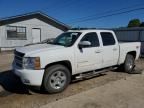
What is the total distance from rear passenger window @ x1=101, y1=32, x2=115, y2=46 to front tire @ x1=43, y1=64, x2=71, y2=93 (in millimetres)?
2079

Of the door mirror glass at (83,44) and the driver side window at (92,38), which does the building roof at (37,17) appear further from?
the door mirror glass at (83,44)

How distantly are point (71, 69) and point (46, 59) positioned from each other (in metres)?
1.06

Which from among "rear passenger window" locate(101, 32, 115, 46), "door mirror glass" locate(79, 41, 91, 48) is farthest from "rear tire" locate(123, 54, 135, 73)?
"door mirror glass" locate(79, 41, 91, 48)

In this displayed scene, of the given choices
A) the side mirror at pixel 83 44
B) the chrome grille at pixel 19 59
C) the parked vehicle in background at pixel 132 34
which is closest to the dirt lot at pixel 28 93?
the chrome grille at pixel 19 59

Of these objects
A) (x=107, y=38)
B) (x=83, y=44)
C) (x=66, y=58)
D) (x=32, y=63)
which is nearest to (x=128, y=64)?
(x=107, y=38)

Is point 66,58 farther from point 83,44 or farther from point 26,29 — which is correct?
point 26,29

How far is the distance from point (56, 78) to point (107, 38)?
9.12 ft

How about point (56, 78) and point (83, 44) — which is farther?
point (83, 44)

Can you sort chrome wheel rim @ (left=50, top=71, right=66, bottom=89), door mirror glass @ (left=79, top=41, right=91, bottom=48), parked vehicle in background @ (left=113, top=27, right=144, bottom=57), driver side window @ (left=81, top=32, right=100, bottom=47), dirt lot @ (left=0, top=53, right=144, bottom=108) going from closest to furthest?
dirt lot @ (left=0, top=53, right=144, bottom=108) → chrome wheel rim @ (left=50, top=71, right=66, bottom=89) → door mirror glass @ (left=79, top=41, right=91, bottom=48) → driver side window @ (left=81, top=32, right=100, bottom=47) → parked vehicle in background @ (left=113, top=27, right=144, bottom=57)

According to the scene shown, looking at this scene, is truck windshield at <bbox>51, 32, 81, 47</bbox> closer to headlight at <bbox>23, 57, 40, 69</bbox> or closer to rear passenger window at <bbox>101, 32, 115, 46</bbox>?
rear passenger window at <bbox>101, 32, 115, 46</bbox>

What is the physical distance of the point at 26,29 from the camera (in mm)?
22125

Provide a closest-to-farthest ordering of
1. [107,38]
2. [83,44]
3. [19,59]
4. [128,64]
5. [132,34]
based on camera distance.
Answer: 1. [19,59]
2. [83,44]
3. [107,38]
4. [128,64]
5. [132,34]

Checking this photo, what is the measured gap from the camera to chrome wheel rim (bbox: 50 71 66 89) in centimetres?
602

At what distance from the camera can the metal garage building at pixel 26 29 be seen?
68.6 ft
